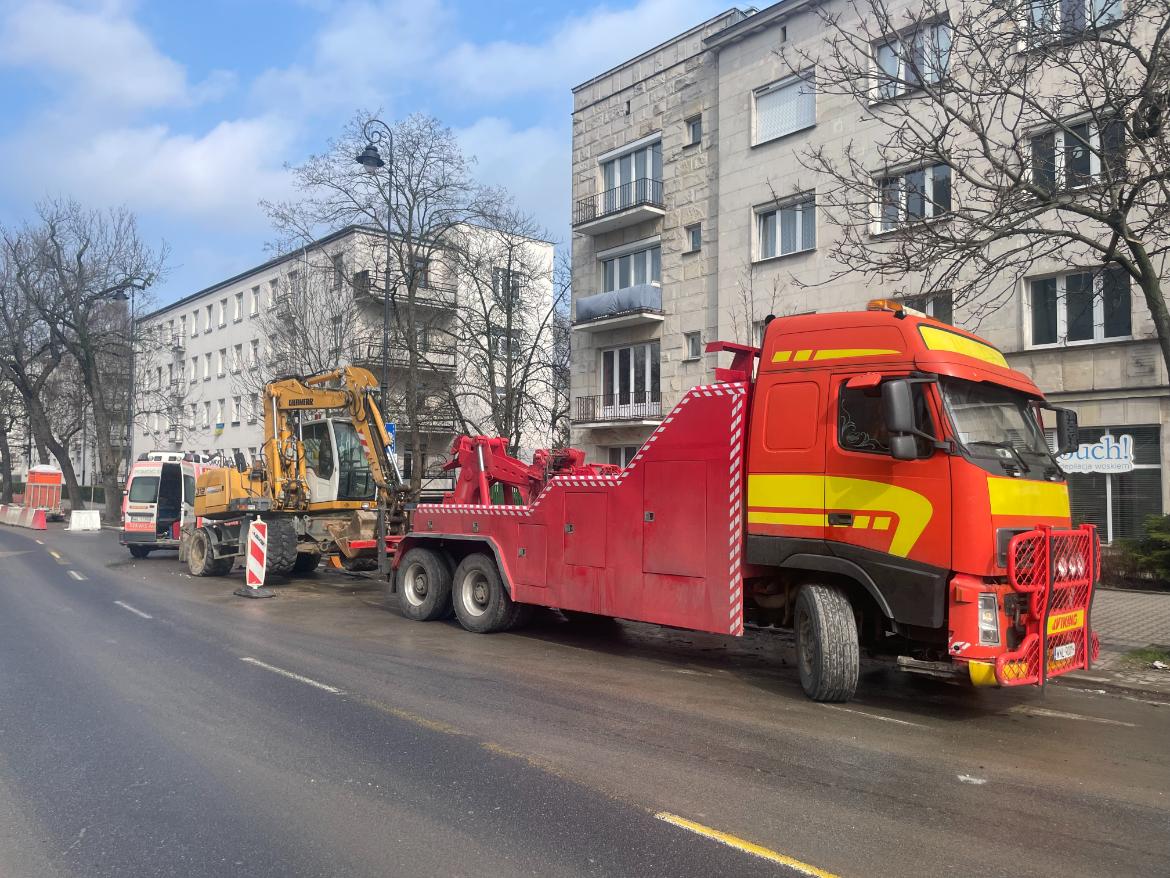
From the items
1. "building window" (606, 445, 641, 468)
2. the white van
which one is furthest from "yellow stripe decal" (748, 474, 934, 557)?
"building window" (606, 445, 641, 468)

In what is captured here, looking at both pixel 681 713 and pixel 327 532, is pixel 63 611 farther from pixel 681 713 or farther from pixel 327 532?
pixel 681 713

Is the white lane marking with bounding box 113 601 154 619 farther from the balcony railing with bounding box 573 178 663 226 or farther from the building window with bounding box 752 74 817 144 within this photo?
the building window with bounding box 752 74 817 144

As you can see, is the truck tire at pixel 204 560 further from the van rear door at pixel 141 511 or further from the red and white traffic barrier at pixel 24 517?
the red and white traffic barrier at pixel 24 517

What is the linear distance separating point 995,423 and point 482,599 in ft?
21.0

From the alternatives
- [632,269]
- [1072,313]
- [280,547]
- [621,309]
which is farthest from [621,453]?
[280,547]

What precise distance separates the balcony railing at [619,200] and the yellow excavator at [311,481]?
13277 mm

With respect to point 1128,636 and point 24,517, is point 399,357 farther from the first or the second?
point 1128,636

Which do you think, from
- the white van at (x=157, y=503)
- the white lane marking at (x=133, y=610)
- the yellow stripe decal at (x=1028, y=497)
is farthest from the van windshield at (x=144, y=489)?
the yellow stripe decal at (x=1028, y=497)

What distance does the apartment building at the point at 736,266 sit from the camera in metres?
17.3

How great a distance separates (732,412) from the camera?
799 cm

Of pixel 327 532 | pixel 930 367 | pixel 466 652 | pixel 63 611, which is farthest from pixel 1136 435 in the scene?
pixel 63 611

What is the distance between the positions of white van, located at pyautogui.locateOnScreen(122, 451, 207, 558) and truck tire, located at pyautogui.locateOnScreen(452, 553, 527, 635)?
13.3 m

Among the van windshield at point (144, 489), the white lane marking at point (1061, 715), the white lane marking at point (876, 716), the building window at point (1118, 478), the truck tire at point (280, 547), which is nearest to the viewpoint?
the white lane marking at point (876, 716)

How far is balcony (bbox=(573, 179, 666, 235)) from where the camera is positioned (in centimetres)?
2664
